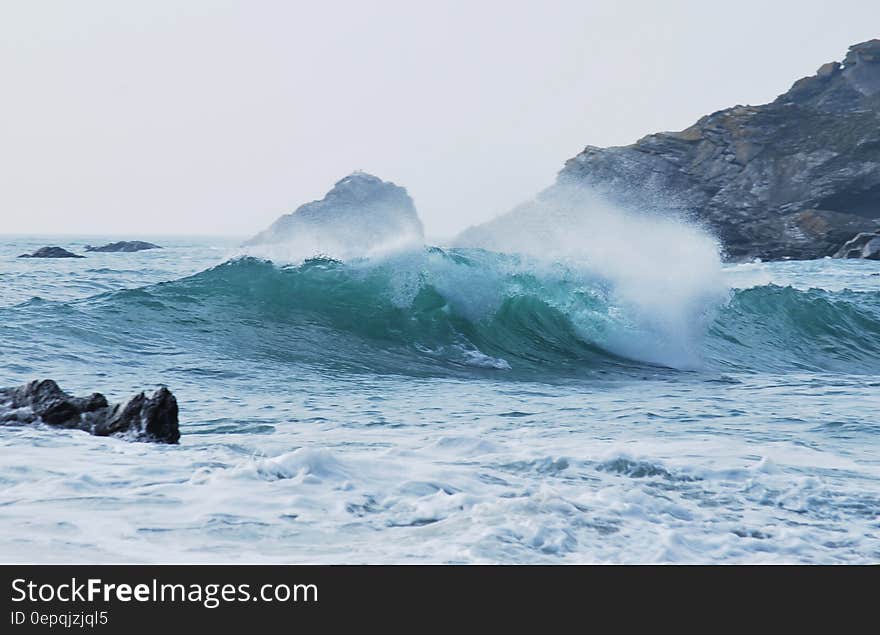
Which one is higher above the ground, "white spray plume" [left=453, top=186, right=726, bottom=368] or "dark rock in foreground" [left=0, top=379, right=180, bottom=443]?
"white spray plume" [left=453, top=186, right=726, bottom=368]

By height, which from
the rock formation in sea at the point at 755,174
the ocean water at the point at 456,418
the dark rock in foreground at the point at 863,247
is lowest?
the ocean water at the point at 456,418

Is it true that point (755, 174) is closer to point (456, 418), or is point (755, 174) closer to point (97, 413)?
point (456, 418)

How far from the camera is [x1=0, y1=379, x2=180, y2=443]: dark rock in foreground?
20.9 feet

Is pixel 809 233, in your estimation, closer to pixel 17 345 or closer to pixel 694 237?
pixel 694 237

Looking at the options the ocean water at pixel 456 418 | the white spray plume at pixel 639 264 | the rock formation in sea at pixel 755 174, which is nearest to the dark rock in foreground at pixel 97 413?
the ocean water at pixel 456 418

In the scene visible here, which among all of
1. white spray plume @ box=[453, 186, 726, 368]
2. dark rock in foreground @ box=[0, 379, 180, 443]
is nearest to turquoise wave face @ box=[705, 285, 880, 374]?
white spray plume @ box=[453, 186, 726, 368]

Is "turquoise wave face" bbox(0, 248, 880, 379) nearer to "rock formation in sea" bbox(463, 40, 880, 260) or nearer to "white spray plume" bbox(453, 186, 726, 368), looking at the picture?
"white spray plume" bbox(453, 186, 726, 368)

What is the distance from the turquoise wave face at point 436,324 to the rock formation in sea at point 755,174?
130ft

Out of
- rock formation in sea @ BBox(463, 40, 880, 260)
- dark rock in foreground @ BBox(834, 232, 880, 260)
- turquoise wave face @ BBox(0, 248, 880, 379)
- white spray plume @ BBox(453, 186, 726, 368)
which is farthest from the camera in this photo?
rock formation in sea @ BBox(463, 40, 880, 260)

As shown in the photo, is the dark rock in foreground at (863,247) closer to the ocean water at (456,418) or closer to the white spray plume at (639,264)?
the ocean water at (456,418)

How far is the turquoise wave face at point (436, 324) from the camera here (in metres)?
12.0

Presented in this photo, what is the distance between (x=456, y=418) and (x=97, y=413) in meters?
3.03

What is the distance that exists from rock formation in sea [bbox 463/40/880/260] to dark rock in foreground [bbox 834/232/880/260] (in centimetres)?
418
